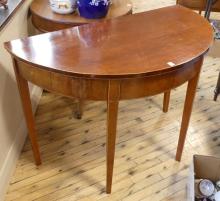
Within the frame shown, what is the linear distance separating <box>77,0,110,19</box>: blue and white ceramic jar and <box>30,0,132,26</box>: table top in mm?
25

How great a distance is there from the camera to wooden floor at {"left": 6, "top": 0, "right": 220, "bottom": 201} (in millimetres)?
1383

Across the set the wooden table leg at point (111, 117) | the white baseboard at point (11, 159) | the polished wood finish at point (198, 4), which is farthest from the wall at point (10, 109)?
the polished wood finish at point (198, 4)

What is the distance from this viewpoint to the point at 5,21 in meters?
1.26

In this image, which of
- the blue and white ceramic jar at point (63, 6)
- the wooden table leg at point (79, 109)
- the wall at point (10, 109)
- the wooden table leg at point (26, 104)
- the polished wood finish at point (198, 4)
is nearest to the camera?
the wooden table leg at point (26, 104)

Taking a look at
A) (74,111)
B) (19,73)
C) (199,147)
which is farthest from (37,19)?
(199,147)

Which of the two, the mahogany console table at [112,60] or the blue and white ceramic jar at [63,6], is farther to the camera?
the blue and white ceramic jar at [63,6]

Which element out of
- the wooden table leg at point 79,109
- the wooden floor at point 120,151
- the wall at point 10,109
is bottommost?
the wooden floor at point 120,151

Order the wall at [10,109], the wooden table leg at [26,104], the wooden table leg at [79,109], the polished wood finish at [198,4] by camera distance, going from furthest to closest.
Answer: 1. the polished wood finish at [198,4]
2. the wooden table leg at [79,109]
3. the wall at [10,109]
4. the wooden table leg at [26,104]

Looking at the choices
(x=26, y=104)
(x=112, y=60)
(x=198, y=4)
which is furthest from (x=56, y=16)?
(x=198, y=4)

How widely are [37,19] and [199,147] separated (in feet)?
3.57

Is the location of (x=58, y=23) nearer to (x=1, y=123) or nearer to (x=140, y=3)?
(x=1, y=123)

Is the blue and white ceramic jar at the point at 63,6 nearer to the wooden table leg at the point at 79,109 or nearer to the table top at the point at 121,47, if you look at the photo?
the table top at the point at 121,47

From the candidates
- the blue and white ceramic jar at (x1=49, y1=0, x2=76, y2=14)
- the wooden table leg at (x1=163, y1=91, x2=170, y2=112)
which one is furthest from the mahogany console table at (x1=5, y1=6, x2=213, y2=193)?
the wooden table leg at (x1=163, y1=91, x2=170, y2=112)

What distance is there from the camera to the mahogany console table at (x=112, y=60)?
0.97m
